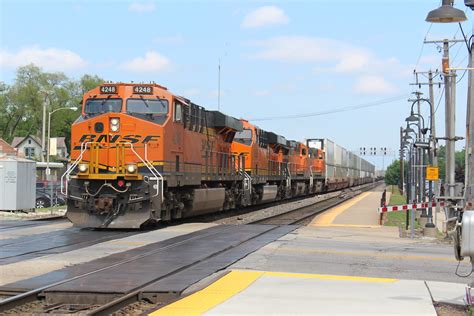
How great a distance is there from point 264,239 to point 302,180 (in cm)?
3020

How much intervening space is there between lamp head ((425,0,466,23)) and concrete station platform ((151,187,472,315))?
4459 mm

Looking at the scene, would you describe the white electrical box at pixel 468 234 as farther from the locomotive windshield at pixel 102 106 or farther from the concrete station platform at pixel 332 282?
the locomotive windshield at pixel 102 106

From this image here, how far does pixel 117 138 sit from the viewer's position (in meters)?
16.9

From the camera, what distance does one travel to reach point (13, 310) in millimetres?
7512

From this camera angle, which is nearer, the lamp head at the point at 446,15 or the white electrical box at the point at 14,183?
the lamp head at the point at 446,15

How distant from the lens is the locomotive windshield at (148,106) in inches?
681

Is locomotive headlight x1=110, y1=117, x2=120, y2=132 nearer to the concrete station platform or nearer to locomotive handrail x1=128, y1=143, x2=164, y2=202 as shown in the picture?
locomotive handrail x1=128, y1=143, x2=164, y2=202

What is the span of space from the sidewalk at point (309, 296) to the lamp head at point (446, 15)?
4.48m

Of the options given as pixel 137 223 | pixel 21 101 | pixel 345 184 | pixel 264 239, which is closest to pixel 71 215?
pixel 137 223

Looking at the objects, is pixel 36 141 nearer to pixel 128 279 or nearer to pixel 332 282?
pixel 128 279

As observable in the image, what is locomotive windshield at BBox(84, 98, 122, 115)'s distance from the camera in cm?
1742

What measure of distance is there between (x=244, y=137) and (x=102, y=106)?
13.1m

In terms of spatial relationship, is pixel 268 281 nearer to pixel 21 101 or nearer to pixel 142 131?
pixel 142 131

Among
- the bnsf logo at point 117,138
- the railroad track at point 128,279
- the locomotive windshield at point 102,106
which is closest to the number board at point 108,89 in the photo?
the locomotive windshield at point 102,106
